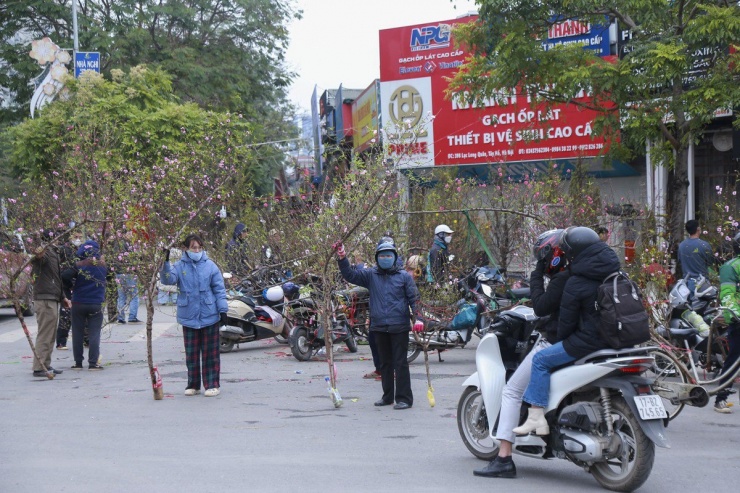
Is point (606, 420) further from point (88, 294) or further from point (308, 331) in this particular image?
point (88, 294)

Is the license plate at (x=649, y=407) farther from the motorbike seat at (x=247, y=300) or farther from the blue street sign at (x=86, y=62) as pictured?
the blue street sign at (x=86, y=62)

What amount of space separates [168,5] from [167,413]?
22.9 metres

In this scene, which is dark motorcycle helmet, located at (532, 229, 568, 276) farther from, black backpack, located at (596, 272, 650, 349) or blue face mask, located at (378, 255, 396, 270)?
blue face mask, located at (378, 255, 396, 270)

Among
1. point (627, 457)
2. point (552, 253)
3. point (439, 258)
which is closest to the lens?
point (627, 457)

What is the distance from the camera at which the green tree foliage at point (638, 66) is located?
14.1 metres

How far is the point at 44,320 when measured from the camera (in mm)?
11547

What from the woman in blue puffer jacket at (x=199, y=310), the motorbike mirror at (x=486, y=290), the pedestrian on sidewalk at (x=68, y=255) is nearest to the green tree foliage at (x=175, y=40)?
the pedestrian on sidewalk at (x=68, y=255)

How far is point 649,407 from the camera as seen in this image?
18.1 feet

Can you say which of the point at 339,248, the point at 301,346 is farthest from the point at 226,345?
the point at 339,248

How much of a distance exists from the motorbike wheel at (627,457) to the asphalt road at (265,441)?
0.24 m

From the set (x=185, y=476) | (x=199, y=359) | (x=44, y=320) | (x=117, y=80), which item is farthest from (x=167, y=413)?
(x=117, y=80)

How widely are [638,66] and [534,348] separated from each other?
32.4 ft

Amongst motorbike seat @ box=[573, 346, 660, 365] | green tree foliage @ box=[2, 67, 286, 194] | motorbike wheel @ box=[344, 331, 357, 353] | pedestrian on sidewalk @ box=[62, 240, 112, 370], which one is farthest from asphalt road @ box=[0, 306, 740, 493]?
green tree foliage @ box=[2, 67, 286, 194]

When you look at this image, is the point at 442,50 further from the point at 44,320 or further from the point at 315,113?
the point at 315,113
